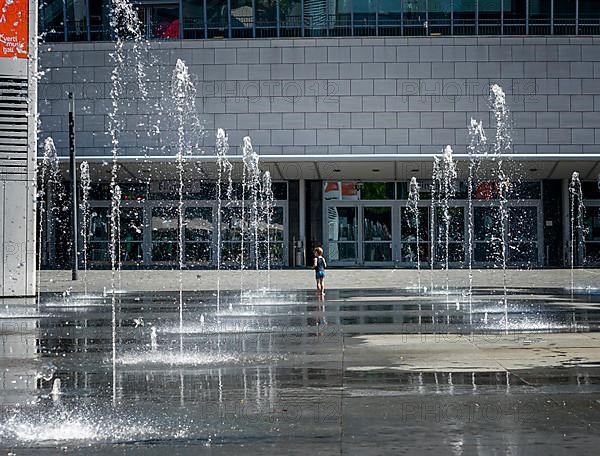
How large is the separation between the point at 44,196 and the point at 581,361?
38453 millimetres

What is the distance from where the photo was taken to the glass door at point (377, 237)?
4725 centimetres

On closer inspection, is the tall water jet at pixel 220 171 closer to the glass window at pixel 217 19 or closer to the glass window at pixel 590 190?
the glass window at pixel 217 19

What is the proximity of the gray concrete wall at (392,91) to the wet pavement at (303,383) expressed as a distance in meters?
25.5

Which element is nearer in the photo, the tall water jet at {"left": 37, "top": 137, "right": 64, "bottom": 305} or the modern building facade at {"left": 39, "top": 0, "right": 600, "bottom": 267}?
the modern building facade at {"left": 39, "top": 0, "right": 600, "bottom": 267}

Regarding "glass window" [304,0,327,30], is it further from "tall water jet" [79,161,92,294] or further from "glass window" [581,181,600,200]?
"glass window" [581,181,600,200]

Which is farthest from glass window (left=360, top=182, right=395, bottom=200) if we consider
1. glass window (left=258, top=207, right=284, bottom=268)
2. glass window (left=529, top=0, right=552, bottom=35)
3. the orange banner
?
the orange banner

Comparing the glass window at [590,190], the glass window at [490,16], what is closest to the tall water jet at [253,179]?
the glass window at [490,16]

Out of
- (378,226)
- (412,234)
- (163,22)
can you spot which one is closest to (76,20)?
(163,22)

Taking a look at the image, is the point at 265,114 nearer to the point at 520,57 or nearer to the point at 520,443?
the point at 520,57

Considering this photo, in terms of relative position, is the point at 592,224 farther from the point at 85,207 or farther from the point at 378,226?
the point at 85,207

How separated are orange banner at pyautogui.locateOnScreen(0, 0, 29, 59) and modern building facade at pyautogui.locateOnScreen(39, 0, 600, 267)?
21091 millimetres

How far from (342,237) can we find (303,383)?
121 ft

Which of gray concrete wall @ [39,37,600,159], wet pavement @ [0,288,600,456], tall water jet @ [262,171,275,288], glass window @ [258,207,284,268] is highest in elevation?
gray concrete wall @ [39,37,600,159]

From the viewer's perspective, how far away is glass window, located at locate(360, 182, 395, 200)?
47500 mm
